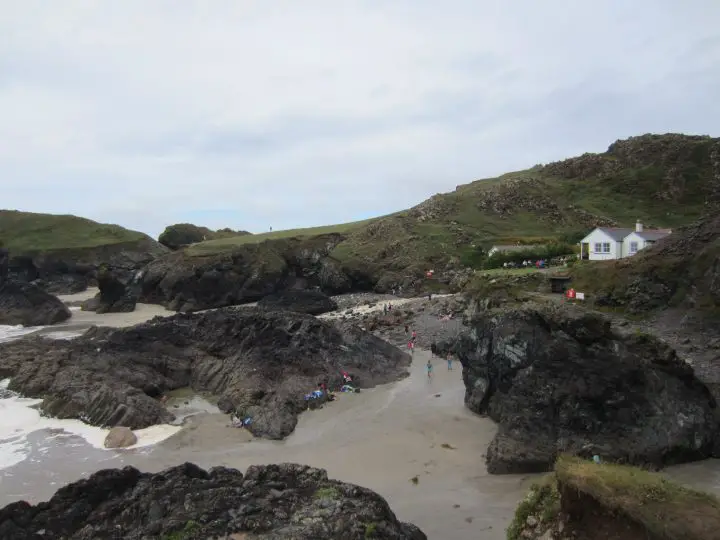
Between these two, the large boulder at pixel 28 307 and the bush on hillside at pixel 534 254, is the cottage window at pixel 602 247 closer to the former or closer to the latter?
the bush on hillside at pixel 534 254

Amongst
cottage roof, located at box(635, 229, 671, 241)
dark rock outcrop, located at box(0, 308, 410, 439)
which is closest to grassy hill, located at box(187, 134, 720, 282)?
cottage roof, located at box(635, 229, 671, 241)

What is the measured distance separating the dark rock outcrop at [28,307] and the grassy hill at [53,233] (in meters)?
32.0

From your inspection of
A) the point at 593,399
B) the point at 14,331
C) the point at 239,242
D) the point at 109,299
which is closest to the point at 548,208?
the point at 239,242

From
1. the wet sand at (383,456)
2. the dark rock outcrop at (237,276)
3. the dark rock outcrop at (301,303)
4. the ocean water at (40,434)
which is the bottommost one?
the wet sand at (383,456)

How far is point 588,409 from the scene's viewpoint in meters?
15.5

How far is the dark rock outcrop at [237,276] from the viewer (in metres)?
55.8

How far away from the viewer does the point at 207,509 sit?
9945 mm

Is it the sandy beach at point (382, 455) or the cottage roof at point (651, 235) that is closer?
the sandy beach at point (382, 455)

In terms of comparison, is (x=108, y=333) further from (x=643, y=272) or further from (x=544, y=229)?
(x=544, y=229)

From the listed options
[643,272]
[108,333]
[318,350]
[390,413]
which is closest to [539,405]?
[390,413]

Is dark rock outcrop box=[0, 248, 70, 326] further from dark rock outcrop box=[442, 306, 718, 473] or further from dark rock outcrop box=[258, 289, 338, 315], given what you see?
dark rock outcrop box=[442, 306, 718, 473]

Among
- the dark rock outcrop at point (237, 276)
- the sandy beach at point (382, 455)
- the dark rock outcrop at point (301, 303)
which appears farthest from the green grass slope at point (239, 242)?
the sandy beach at point (382, 455)

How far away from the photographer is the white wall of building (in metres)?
41.9

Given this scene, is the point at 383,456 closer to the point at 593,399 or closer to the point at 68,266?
the point at 593,399
